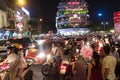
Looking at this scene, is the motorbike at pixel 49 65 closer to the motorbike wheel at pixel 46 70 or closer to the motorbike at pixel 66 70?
the motorbike wheel at pixel 46 70

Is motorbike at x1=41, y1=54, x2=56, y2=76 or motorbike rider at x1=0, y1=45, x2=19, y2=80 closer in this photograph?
motorbike rider at x1=0, y1=45, x2=19, y2=80

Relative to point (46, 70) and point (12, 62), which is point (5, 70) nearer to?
point (12, 62)

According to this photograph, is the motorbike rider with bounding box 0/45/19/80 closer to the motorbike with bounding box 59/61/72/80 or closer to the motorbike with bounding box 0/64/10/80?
the motorbike with bounding box 0/64/10/80

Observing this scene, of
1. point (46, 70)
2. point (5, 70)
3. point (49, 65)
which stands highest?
point (5, 70)

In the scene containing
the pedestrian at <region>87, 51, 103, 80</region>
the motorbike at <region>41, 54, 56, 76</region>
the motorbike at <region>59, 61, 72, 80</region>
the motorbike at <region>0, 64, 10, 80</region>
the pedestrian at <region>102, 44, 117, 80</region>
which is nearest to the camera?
the pedestrian at <region>87, 51, 103, 80</region>

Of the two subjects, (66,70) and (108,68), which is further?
(66,70)

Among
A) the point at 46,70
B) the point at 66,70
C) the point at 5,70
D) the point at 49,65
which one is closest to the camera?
the point at 5,70

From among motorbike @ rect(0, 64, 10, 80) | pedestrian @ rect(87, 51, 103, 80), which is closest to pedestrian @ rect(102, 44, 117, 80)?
pedestrian @ rect(87, 51, 103, 80)

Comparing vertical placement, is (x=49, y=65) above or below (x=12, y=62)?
below

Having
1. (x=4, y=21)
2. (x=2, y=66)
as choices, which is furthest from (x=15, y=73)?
(x=4, y=21)

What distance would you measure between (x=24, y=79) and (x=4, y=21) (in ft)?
131

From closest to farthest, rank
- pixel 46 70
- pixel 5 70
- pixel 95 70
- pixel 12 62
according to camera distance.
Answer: pixel 95 70, pixel 5 70, pixel 12 62, pixel 46 70

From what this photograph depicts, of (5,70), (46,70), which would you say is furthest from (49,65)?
(5,70)

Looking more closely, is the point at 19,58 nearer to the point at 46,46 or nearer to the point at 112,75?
the point at 112,75
